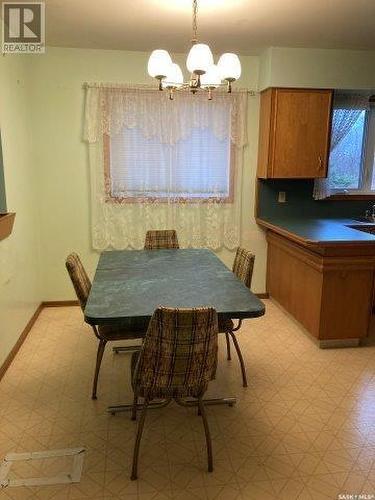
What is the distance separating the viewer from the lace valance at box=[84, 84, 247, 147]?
146 inches

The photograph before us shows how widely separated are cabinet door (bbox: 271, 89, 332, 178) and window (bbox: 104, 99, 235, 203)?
0.50 meters

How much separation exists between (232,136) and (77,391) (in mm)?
2775

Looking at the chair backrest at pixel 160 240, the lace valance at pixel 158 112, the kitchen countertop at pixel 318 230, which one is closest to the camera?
the kitchen countertop at pixel 318 230

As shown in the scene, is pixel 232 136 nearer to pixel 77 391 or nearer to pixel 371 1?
pixel 371 1

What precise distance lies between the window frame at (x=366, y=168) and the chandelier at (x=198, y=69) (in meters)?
2.35

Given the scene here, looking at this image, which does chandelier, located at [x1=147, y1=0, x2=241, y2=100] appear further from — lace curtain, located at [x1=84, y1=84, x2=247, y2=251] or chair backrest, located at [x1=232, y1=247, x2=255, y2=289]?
lace curtain, located at [x1=84, y1=84, x2=247, y2=251]

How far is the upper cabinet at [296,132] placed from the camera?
3.68 metres

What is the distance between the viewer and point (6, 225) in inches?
107

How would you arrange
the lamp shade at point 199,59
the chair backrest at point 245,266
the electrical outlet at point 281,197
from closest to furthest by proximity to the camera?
the lamp shade at point 199,59, the chair backrest at point 245,266, the electrical outlet at point 281,197

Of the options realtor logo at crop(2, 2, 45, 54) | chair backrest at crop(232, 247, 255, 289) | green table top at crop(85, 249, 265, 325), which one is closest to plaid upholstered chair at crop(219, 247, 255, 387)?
chair backrest at crop(232, 247, 255, 289)

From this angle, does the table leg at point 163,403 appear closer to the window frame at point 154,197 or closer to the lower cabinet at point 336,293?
the lower cabinet at point 336,293

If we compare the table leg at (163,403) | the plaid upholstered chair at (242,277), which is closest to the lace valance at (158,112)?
the plaid upholstered chair at (242,277)

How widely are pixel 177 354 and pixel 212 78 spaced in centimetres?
165

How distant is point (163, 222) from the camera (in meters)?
4.02
